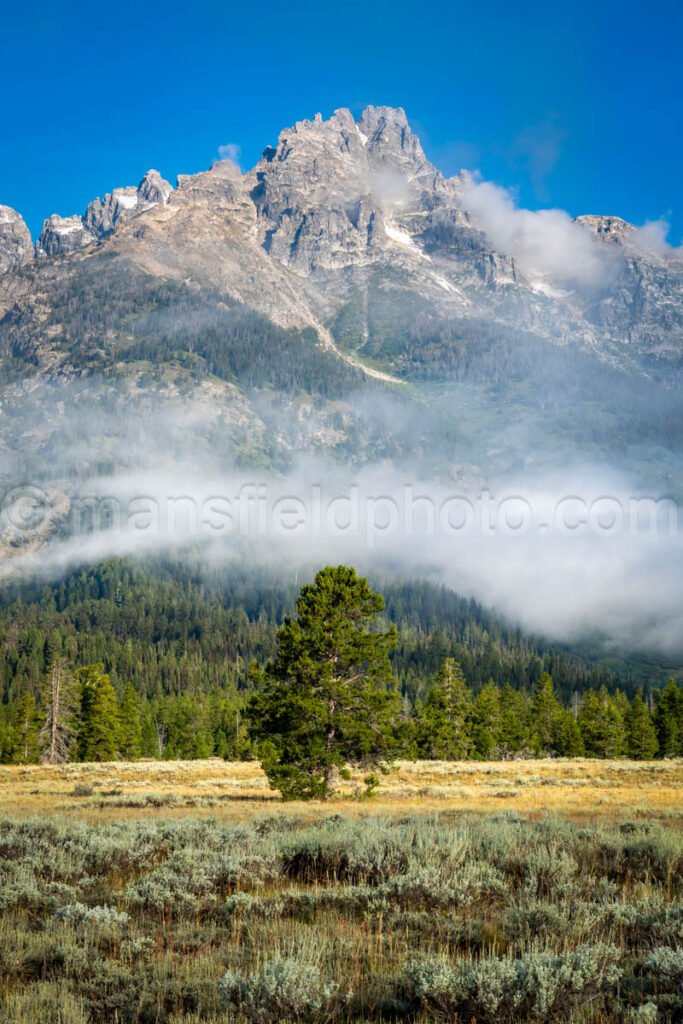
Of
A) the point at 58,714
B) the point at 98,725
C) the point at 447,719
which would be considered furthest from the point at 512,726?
the point at 58,714

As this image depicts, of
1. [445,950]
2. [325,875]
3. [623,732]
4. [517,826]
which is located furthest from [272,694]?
[623,732]

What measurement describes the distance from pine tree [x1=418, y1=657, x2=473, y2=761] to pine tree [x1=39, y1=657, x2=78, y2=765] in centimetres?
3752

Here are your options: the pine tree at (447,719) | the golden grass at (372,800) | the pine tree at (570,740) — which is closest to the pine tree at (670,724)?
the pine tree at (570,740)

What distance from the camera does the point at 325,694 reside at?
26703 millimetres

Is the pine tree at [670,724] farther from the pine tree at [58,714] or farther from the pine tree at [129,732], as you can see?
the pine tree at [58,714]

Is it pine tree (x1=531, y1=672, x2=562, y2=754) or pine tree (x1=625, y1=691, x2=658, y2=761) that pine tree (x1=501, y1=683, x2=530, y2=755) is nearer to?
pine tree (x1=531, y1=672, x2=562, y2=754)

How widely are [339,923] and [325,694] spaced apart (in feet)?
62.6

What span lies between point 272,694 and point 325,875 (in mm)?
16777

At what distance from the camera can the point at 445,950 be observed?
21.9 feet

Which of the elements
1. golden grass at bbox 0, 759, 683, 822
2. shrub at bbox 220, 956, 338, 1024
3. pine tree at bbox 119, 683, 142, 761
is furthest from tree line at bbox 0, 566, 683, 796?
shrub at bbox 220, 956, 338, 1024

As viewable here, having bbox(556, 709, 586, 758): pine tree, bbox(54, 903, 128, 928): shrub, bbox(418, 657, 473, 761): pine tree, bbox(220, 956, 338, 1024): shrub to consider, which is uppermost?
bbox(220, 956, 338, 1024): shrub

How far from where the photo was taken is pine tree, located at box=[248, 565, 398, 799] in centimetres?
2605

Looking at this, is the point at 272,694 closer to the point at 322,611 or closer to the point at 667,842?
the point at 322,611

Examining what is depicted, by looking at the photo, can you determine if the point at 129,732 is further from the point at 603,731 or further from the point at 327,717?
the point at 327,717
